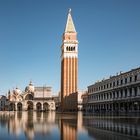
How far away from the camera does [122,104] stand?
7100 cm

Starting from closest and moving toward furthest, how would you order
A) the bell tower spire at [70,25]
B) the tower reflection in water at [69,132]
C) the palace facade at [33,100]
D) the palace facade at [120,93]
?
the tower reflection in water at [69,132] < the palace facade at [120,93] < the bell tower spire at [70,25] < the palace facade at [33,100]

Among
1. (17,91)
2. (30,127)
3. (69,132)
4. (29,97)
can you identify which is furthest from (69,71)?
(69,132)

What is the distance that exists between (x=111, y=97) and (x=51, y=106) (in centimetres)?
9323

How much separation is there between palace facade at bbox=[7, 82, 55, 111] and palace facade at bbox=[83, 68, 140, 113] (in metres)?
77.5

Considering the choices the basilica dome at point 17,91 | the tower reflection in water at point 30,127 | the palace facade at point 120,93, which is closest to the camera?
the tower reflection in water at point 30,127

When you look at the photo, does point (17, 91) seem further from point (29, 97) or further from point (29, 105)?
point (29, 105)

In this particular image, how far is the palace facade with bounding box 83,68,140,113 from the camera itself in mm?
62709

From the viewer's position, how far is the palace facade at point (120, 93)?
62.7 metres

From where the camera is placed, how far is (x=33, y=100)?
170m

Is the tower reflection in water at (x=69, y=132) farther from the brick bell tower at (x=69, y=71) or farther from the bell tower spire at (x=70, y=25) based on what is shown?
Answer: the bell tower spire at (x=70, y=25)

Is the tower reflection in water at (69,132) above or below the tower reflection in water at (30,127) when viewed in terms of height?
above

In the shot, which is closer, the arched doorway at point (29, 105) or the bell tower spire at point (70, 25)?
the bell tower spire at point (70, 25)

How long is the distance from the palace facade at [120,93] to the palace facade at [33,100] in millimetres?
77453

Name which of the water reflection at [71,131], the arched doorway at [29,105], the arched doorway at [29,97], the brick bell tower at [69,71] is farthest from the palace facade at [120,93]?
the arched doorway at [29,97]
